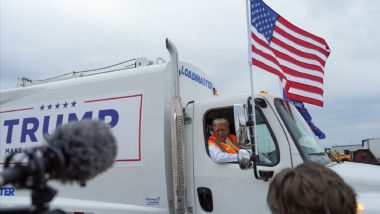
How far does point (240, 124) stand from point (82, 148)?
2.76 meters

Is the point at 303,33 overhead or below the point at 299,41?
overhead

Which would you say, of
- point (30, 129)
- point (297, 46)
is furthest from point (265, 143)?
point (30, 129)

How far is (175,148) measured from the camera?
13.6 feet

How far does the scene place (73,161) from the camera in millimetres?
1078

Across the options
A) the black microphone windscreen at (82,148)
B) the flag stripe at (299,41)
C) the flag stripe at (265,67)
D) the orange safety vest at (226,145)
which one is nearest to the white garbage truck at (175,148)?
the orange safety vest at (226,145)

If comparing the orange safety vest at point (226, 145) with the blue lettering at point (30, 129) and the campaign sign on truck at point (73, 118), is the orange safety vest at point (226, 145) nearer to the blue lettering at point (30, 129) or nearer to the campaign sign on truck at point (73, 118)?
the campaign sign on truck at point (73, 118)

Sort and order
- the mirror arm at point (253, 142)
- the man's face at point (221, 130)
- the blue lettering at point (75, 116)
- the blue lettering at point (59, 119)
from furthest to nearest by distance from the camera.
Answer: the blue lettering at point (59, 119) < the blue lettering at point (75, 116) < the man's face at point (221, 130) < the mirror arm at point (253, 142)

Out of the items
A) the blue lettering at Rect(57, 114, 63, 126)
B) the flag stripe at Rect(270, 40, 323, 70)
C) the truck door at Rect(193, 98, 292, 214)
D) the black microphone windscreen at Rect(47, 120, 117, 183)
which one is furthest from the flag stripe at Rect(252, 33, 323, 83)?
the black microphone windscreen at Rect(47, 120, 117, 183)

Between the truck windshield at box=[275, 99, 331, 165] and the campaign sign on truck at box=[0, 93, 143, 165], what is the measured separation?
1.52m

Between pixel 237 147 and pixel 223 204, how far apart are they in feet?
2.07

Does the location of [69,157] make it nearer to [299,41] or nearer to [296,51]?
[296,51]

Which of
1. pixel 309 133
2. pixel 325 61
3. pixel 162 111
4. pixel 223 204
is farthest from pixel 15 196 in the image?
pixel 325 61

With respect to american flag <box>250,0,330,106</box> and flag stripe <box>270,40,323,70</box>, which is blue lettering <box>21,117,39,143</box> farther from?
flag stripe <box>270,40,323,70</box>

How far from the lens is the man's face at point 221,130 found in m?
4.32
